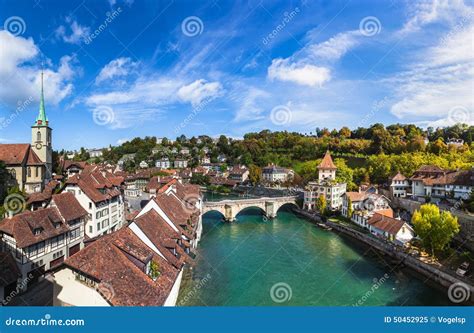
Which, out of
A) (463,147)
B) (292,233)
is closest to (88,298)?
(292,233)

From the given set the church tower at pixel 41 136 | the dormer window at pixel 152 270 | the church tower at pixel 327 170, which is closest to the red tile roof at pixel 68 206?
the dormer window at pixel 152 270

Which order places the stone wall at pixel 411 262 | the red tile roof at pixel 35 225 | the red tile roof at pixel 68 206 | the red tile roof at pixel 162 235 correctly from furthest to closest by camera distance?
the red tile roof at pixel 68 206
the stone wall at pixel 411 262
the red tile roof at pixel 35 225
the red tile roof at pixel 162 235

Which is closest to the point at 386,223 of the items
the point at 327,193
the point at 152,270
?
the point at 327,193

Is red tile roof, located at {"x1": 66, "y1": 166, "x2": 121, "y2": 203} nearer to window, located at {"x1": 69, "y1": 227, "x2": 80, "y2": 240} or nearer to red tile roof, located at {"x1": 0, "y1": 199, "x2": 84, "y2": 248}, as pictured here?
window, located at {"x1": 69, "y1": 227, "x2": 80, "y2": 240}

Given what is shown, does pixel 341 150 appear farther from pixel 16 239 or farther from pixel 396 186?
pixel 16 239

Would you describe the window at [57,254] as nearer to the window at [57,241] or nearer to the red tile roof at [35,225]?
the window at [57,241]

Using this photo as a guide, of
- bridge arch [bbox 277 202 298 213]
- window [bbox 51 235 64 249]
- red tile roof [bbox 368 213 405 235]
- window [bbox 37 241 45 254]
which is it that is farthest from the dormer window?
bridge arch [bbox 277 202 298 213]
